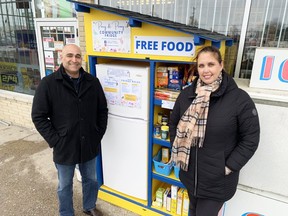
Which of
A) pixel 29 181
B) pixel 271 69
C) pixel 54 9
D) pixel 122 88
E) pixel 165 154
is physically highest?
pixel 54 9

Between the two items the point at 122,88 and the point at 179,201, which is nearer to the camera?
the point at 122,88

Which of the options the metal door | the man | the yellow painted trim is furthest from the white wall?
the metal door

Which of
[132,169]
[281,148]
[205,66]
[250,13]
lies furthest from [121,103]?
[250,13]

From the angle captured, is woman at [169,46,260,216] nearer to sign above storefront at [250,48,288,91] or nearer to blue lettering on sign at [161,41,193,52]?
blue lettering on sign at [161,41,193,52]

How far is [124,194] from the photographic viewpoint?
9.05 feet

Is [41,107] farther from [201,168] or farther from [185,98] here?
[201,168]

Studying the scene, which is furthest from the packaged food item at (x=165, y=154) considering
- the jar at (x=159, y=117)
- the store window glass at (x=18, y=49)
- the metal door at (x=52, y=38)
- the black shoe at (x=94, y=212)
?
the store window glass at (x=18, y=49)

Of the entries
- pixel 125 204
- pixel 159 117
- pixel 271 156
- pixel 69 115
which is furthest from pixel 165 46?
pixel 125 204

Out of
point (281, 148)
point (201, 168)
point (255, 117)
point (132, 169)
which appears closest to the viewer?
point (255, 117)

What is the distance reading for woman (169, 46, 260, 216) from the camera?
4.97 feet

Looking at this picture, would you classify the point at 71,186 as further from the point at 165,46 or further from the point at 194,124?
the point at 165,46

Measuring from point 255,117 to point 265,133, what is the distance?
479 mm

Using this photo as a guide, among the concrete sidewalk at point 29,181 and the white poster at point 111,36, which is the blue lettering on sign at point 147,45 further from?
the concrete sidewalk at point 29,181

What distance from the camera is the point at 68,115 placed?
6.66 feet
